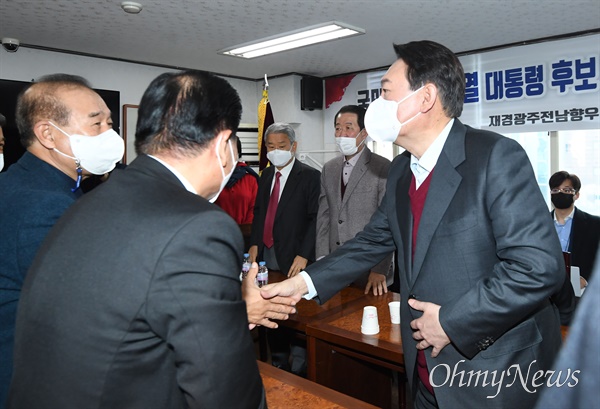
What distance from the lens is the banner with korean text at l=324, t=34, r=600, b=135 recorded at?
15.2ft

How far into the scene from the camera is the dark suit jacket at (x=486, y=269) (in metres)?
1.25

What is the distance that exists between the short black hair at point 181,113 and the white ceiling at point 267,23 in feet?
9.73

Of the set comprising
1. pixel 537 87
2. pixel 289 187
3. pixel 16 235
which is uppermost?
pixel 537 87

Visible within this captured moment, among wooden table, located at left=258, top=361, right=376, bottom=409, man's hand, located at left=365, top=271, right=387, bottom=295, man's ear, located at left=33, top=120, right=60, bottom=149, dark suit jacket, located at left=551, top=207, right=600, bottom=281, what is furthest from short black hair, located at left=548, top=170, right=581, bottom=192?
man's ear, located at left=33, top=120, right=60, bottom=149

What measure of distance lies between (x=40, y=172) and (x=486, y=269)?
1442 mm

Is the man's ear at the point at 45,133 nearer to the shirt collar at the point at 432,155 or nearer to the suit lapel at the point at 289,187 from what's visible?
the shirt collar at the point at 432,155

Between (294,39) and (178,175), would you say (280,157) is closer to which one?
(294,39)

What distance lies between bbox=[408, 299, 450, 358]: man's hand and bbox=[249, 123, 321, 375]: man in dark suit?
1.86m

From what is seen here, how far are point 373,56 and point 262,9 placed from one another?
2083mm

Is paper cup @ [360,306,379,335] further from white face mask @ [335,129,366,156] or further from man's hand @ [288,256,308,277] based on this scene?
white face mask @ [335,129,366,156]

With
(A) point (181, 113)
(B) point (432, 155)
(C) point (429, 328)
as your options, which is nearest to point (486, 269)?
(C) point (429, 328)

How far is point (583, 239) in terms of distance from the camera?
3.65 meters

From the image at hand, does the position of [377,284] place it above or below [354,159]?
below

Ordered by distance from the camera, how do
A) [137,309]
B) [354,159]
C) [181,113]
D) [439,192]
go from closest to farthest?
[137,309] < [181,113] < [439,192] < [354,159]
